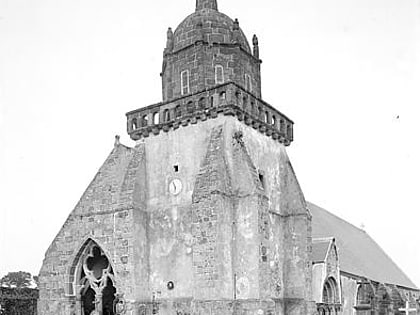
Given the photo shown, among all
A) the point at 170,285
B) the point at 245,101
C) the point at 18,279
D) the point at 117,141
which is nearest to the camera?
the point at 170,285

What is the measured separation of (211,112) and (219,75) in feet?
6.43

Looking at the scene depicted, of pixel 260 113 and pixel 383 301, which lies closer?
pixel 260 113

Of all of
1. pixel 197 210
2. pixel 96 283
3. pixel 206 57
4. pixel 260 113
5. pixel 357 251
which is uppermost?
pixel 206 57

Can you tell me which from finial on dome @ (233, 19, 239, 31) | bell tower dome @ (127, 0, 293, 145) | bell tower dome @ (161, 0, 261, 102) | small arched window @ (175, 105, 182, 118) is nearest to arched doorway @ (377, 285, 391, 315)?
bell tower dome @ (127, 0, 293, 145)

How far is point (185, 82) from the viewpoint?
826 inches

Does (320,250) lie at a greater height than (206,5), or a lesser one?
lesser

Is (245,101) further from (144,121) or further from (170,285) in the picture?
(170,285)

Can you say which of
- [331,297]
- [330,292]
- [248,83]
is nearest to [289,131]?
[248,83]

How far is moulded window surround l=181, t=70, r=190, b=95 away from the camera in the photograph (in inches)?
822

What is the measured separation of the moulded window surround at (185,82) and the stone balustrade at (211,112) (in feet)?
2.48

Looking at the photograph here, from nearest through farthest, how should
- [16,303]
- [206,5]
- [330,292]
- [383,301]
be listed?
[206,5], [330,292], [16,303], [383,301]

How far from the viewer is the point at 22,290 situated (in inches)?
1156

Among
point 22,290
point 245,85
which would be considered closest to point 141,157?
point 245,85

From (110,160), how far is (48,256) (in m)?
4.08
